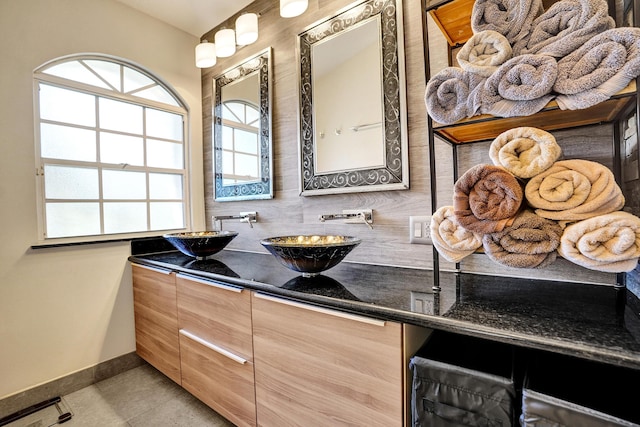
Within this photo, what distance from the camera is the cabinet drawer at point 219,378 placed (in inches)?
50.5

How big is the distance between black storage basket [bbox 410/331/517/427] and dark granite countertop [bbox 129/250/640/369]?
0.35 ft

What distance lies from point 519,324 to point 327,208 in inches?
44.7

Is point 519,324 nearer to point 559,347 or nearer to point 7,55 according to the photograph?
point 559,347

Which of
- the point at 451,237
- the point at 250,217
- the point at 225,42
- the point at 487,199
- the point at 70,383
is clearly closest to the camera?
the point at 487,199

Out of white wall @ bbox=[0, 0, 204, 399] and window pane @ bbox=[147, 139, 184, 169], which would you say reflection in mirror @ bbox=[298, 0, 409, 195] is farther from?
white wall @ bbox=[0, 0, 204, 399]

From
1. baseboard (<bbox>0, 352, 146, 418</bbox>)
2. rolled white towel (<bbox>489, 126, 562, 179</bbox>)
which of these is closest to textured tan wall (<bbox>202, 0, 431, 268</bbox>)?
rolled white towel (<bbox>489, 126, 562, 179</bbox>)

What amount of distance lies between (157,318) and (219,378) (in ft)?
A: 2.28

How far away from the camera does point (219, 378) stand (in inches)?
55.8

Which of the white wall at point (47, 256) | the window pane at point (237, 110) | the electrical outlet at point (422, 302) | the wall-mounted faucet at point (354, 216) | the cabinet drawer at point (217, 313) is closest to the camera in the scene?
the electrical outlet at point (422, 302)

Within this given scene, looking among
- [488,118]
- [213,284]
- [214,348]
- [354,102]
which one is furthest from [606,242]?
[214,348]

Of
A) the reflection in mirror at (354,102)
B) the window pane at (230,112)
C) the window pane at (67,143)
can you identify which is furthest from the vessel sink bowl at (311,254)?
the window pane at (67,143)

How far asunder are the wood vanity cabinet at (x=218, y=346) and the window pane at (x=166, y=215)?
861mm

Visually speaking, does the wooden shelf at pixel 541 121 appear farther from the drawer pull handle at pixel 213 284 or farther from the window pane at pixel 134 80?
the window pane at pixel 134 80

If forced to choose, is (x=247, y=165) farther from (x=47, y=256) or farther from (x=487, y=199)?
(x=487, y=199)
